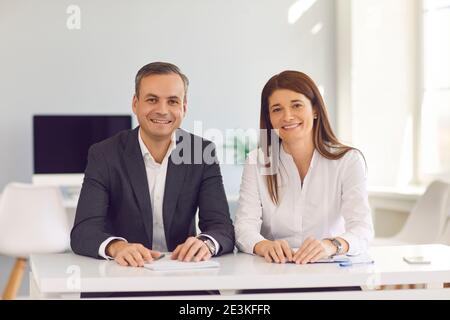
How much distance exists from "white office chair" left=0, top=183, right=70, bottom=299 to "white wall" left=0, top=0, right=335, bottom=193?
61cm

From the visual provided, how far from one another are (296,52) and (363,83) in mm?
385

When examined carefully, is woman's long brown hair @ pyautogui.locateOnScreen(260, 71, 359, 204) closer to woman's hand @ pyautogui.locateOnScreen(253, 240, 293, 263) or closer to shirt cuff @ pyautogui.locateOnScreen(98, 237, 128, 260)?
woman's hand @ pyautogui.locateOnScreen(253, 240, 293, 263)

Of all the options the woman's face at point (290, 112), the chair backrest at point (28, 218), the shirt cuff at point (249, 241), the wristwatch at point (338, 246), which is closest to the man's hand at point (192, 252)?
the shirt cuff at point (249, 241)

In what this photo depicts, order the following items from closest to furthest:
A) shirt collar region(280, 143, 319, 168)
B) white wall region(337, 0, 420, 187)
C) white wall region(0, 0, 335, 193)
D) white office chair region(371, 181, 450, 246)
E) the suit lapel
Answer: the suit lapel, shirt collar region(280, 143, 319, 168), white office chair region(371, 181, 450, 246), white wall region(337, 0, 420, 187), white wall region(0, 0, 335, 193)

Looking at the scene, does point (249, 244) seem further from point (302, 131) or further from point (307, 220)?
point (302, 131)

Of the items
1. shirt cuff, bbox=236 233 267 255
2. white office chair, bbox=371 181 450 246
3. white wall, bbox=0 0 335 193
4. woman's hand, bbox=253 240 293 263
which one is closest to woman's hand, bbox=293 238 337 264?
woman's hand, bbox=253 240 293 263

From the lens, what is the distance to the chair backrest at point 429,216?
9.39 feet

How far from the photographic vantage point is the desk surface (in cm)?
121

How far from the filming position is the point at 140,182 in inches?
61.7

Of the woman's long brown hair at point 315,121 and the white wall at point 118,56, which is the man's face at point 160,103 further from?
the white wall at point 118,56

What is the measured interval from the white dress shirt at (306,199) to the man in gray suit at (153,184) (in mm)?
70

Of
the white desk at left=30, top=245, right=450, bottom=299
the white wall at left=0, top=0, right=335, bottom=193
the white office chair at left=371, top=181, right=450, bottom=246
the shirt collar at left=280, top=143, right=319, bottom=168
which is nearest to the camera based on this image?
the white desk at left=30, top=245, right=450, bottom=299

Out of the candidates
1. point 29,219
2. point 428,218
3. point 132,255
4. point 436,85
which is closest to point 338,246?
point 132,255

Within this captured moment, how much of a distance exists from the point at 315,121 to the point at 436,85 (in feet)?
5.75
